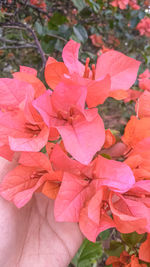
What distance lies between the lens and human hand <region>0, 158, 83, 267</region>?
1.83 ft

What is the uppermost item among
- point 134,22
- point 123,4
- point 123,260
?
point 123,4

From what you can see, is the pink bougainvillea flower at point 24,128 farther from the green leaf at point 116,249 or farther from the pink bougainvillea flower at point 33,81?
the green leaf at point 116,249

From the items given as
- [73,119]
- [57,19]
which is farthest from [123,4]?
[73,119]

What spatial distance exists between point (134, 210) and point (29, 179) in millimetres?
203

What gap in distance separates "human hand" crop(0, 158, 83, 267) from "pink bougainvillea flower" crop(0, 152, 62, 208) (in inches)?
4.8

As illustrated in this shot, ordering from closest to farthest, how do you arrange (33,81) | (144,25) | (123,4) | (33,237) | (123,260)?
1. (33,81)
2. (33,237)
3. (123,260)
4. (123,4)
5. (144,25)

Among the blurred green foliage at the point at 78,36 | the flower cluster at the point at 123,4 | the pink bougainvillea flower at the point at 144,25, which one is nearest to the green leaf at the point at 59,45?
the blurred green foliage at the point at 78,36

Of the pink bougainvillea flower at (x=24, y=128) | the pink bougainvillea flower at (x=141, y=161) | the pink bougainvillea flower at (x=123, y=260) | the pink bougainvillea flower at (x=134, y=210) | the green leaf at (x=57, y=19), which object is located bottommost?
the pink bougainvillea flower at (x=123, y=260)

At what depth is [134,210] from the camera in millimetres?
428

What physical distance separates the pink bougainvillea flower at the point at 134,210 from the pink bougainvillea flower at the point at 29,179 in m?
0.11

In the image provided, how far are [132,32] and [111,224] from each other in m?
2.33

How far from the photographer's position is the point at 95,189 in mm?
420

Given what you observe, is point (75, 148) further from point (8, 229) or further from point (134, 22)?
point (134, 22)

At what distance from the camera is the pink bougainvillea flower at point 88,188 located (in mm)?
386
